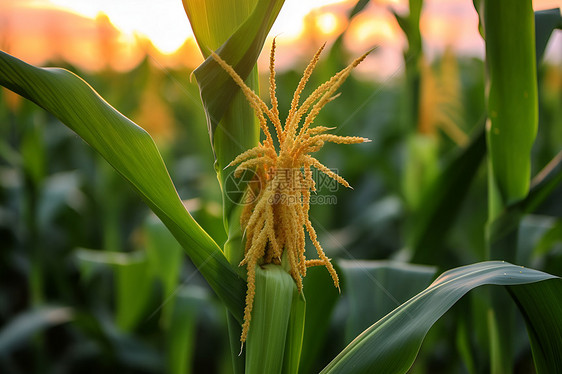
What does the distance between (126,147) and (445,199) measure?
0.94 meters

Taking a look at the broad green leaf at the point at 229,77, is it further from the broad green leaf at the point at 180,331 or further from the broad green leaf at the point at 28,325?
the broad green leaf at the point at 28,325

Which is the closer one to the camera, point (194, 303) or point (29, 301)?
point (194, 303)

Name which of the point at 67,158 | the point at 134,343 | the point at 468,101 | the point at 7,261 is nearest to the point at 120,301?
the point at 134,343

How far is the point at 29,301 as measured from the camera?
2852mm

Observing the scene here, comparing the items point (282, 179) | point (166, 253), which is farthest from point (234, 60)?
point (166, 253)

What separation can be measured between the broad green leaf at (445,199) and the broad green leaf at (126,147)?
0.76m

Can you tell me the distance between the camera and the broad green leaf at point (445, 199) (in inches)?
45.7

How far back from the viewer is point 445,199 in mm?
1286

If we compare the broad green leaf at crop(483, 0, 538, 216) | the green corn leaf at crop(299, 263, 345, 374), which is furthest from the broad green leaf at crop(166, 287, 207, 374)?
the broad green leaf at crop(483, 0, 538, 216)

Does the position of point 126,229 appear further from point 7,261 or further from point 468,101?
point 468,101

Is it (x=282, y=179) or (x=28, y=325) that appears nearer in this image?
(x=282, y=179)

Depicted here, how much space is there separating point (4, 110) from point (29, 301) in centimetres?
148

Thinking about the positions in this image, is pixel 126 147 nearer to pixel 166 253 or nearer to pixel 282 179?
pixel 282 179

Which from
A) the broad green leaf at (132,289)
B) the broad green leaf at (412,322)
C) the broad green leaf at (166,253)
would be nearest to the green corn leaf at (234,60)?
the broad green leaf at (412,322)
